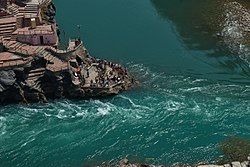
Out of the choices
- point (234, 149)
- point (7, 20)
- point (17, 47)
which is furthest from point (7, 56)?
point (234, 149)

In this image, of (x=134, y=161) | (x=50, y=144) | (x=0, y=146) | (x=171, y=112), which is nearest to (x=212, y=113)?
(x=171, y=112)

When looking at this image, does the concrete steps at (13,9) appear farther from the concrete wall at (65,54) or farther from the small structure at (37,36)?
the concrete wall at (65,54)

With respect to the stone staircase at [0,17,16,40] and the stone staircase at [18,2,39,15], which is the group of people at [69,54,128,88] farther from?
the stone staircase at [18,2,39,15]

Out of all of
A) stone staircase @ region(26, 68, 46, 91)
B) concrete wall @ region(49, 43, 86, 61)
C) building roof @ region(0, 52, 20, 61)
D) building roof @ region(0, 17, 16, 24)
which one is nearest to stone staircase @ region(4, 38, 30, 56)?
building roof @ region(0, 52, 20, 61)

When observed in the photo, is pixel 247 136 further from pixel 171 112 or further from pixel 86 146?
pixel 86 146

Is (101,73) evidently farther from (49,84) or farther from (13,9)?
(13,9)

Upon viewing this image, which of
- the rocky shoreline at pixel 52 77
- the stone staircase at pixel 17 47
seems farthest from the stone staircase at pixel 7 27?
the rocky shoreline at pixel 52 77
